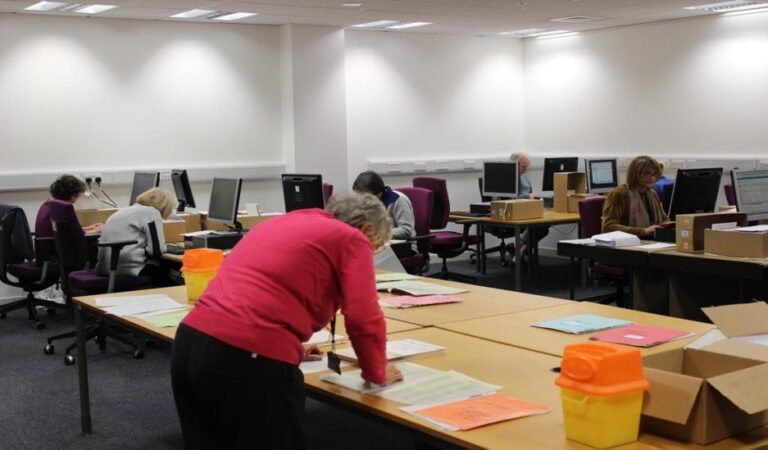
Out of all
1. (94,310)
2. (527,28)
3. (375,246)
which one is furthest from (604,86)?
(375,246)

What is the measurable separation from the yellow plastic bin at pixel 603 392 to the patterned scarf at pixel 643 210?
466cm

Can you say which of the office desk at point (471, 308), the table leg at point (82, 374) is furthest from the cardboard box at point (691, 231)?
the table leg at point (82, 374)

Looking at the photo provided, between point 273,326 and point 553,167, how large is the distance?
26.1 feet

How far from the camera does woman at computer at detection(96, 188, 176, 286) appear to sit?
644 cm

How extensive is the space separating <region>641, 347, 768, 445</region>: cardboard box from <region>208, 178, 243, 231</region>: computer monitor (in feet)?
15.4

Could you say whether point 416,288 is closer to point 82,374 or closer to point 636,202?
point 82,374

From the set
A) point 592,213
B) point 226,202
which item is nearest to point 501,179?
point 592,213

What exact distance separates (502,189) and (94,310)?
5.75 m

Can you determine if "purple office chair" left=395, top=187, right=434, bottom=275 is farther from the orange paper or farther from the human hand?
the orange paper

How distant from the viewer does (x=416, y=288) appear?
440 centimetres

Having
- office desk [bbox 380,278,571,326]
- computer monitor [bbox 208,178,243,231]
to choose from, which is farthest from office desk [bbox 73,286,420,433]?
computer monitor [bbox 208,178,243,231]

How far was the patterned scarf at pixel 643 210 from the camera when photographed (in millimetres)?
6602

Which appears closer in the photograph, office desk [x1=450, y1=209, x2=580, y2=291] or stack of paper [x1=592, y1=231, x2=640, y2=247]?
stack of paper [x1=592, y1=231, x2=640, y2=247]

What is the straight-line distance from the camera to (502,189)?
9.30 metres
